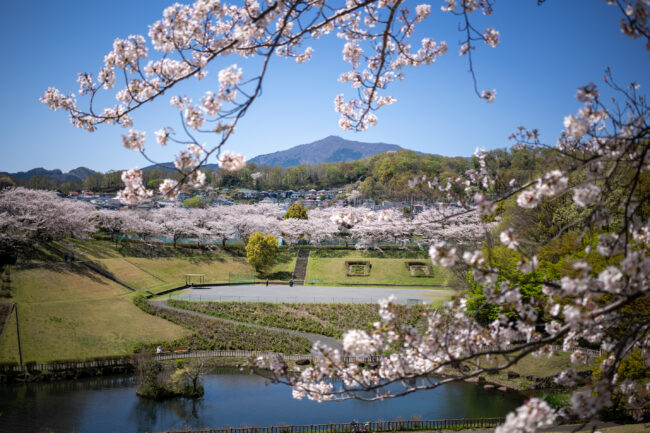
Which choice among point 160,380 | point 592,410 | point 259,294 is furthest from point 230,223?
point 592,410

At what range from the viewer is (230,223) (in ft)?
127

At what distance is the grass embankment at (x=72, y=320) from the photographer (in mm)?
16609

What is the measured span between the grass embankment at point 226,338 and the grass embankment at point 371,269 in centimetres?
1103

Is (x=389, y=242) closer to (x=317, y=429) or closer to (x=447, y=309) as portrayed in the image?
(x=317, y=429)

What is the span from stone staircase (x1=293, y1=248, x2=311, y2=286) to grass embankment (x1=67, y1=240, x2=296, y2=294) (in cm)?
49

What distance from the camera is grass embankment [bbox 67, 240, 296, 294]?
26938 mm

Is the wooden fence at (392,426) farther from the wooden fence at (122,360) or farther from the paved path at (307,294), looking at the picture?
the paved path at (307,294)

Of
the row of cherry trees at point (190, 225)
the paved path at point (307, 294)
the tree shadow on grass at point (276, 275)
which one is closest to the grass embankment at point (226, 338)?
the paved path at point (307, 294)

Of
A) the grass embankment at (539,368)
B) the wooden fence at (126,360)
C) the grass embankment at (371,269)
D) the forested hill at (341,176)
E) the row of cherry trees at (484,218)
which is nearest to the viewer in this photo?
the row of cherry trees at (484,218)

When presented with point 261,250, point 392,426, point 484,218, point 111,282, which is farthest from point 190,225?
point 484,218

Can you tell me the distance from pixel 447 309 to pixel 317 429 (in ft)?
32.8

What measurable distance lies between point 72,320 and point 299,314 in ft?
35.1

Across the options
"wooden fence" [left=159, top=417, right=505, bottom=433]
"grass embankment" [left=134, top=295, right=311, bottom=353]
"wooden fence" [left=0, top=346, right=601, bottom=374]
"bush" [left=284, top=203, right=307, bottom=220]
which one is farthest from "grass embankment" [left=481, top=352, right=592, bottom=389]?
"bush" [left=284, top=203, right=307, bottom=220]

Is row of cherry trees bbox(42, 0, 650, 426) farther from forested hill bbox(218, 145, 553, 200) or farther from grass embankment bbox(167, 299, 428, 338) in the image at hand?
forested hill bbox(218, 145, 553, 200)
